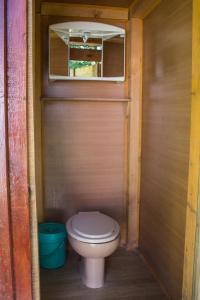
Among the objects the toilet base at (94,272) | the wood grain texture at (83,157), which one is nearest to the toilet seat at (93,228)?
the toilet base at (94,272)

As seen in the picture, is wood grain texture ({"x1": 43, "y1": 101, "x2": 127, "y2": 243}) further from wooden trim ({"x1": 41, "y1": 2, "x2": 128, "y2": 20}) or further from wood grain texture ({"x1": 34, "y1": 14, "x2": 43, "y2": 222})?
wooden trim ({"x1": 41, "y1": 2, "x2": 128, "y2": 20})

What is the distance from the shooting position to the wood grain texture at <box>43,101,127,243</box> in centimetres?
256

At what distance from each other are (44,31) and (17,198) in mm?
1895

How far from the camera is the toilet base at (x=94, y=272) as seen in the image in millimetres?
2131

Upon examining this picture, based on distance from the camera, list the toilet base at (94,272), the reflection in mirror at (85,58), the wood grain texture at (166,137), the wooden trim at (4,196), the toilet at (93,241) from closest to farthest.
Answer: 1. the wooden trim at (4,196)
2. the wood grain texture at (166,137)
3. the toilet at (93,241)
4. the toilet base at (94,272)
5. the reflection in mirror at (85,58)

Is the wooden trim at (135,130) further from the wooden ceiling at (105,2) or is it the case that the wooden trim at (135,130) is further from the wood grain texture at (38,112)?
the wood grain texture at (38,112)

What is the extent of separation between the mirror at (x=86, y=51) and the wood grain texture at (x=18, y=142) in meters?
1.55

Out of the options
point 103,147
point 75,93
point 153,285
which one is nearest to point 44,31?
point 75,93

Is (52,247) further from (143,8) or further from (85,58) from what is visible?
(143,8)

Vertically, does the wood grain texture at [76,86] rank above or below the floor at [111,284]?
above

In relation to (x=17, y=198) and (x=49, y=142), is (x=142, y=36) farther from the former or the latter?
(x=17, y=198)

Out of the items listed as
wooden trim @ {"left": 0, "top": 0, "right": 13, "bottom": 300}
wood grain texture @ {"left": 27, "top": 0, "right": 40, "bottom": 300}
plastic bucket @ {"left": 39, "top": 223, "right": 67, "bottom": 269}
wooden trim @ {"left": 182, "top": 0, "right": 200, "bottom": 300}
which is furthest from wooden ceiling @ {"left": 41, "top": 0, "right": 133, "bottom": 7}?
plastic bucket @ {"left": 39, "top": 223, "right": 67, "bottom": 269}

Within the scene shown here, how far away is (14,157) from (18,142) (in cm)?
5

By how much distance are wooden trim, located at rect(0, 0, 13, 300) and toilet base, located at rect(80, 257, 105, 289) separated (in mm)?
1189
